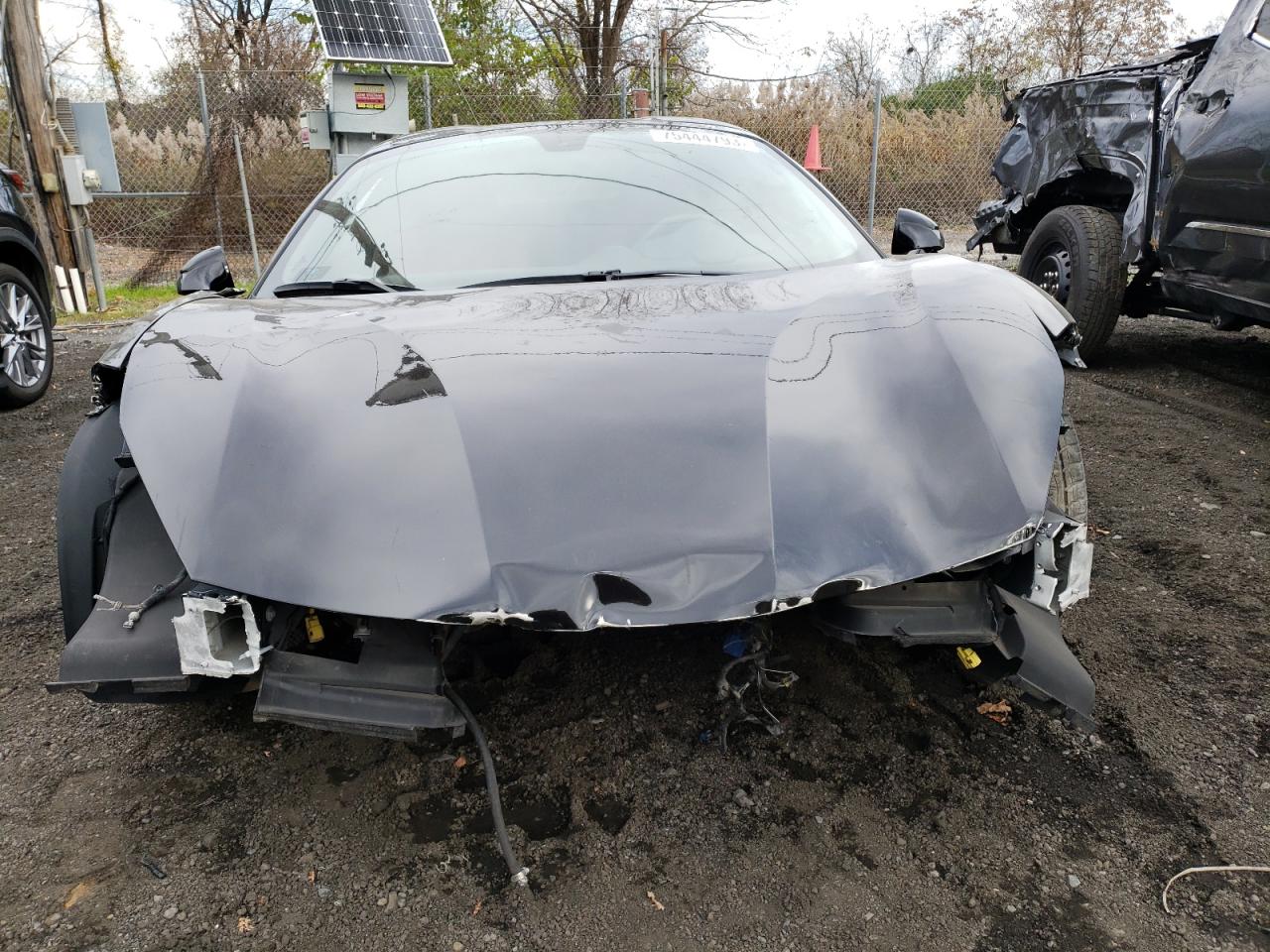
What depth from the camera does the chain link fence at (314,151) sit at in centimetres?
1074

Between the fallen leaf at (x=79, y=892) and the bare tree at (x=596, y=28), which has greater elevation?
the bare tree at (x=596, y=28)

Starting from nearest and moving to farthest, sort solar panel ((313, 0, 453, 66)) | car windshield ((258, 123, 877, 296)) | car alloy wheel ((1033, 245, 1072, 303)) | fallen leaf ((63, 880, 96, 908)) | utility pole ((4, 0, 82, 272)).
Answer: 1. fallen leaf ((63, 880, 96, 908))
2. car windshield ((258, 123, 877, 296))
3. car alloy wheel ((1033, 245, 1072, 303))
4. utility pole ((4, 0, 82, 272))
5. solar panel ((313, 0, 453, 66))

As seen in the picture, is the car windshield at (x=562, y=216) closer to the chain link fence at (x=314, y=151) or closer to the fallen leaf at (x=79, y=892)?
the fallen leaf at (x=79, y=892)

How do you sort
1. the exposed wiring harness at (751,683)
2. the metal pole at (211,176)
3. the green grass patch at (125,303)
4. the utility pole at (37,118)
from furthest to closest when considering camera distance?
the metal pole at (211,176) < the green grass patch at (125,303) < the utility pole at (37,118) < the exposed wiring harness at (751,683)

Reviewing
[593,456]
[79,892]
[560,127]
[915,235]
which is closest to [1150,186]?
[915,235]

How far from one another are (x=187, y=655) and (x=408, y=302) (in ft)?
3.24

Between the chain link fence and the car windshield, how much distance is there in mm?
8032

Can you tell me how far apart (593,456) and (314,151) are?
11364 mm

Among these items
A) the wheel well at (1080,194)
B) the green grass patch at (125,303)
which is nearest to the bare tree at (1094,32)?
the wheel well at (1080,194)

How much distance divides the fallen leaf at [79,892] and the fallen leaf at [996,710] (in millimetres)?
1962

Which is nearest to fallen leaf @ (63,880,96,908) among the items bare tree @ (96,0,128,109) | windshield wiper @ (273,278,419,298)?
windshield wiper @ (273,278,419,298)

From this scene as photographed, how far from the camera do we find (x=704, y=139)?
10.1ft

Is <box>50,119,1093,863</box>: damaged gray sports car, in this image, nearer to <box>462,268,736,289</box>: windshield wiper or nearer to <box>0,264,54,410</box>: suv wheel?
<box>462,268,736,289</box>: windshield wiper

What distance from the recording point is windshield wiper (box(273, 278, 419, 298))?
239cm
